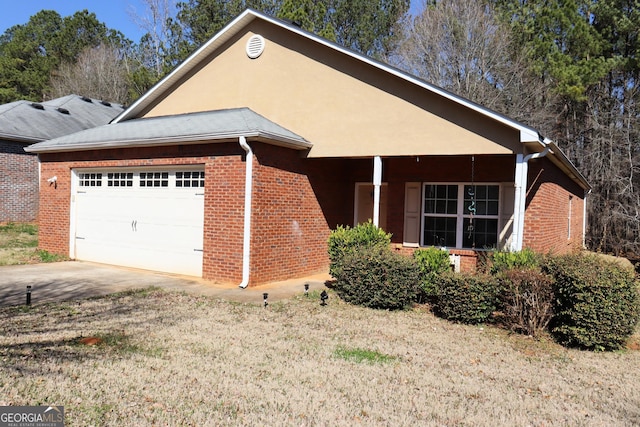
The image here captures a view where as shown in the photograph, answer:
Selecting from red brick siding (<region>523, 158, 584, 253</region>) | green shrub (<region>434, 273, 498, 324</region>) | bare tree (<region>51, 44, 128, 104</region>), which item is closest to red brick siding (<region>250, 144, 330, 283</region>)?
green shrub (<region>434, 273, 498, 324</region>)

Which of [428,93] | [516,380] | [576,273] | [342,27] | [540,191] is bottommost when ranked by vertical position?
[516,380]

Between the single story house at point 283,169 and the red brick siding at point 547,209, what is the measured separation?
56 millimetres

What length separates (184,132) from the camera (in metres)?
10.8

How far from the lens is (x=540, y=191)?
11.2 m

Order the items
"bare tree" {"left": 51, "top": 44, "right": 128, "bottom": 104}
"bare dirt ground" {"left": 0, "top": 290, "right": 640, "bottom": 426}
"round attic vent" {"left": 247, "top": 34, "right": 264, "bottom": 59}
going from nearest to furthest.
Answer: "bare dirt ground" {"left": 0, "top": 290, "right": 640, "bottom": 426}, "round attic vent" {"left": 247, "top": 34, "right": 264, "bottom": 59}, "bare tree" {"left": 51, "top": 44, "right": 128, "bottom": 104}

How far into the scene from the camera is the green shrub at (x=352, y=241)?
967 cm

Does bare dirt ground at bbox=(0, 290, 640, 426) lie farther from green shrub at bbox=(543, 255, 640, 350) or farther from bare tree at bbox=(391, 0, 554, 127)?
bare tree at bbox=(391, 0, 554, 127)

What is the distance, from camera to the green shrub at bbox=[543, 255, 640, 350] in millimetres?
6328

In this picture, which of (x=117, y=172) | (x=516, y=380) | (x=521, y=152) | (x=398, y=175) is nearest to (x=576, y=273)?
(x=516, y=380)

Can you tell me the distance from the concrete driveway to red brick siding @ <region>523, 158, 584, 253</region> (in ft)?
15.9

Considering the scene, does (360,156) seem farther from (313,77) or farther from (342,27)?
(342,27)

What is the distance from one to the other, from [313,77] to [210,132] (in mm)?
2948

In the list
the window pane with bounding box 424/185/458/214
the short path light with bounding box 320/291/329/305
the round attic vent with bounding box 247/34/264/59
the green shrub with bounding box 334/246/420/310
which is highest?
the round attic vent with bounding box 247/34/264/59

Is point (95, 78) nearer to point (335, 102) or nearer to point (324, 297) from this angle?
point (335, 102)
